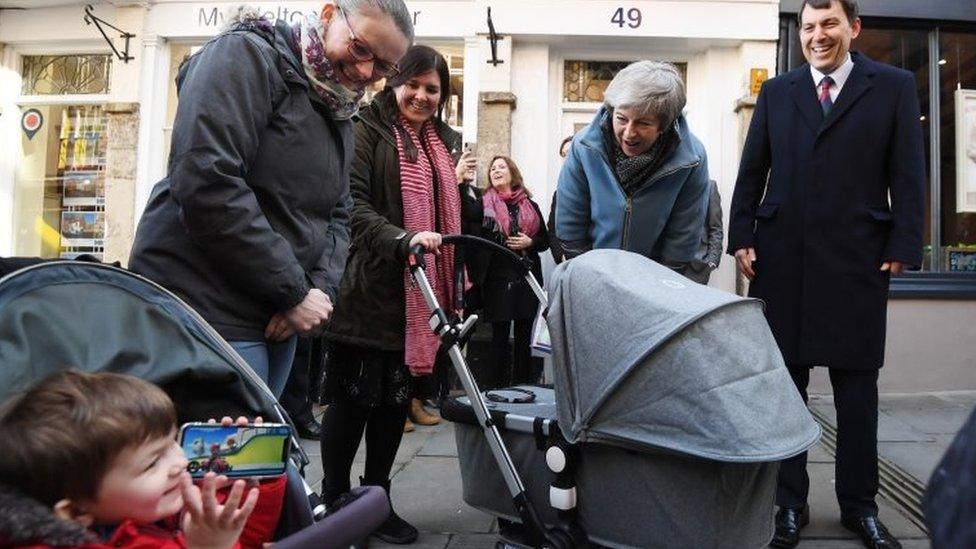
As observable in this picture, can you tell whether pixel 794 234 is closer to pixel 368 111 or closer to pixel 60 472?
pixel 368 111

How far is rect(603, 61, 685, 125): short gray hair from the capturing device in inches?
116

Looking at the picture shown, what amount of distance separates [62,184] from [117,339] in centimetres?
860

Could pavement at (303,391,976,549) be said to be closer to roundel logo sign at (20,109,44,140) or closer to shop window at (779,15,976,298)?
shop window at (779,15,976,298)

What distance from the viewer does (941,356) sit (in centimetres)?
704

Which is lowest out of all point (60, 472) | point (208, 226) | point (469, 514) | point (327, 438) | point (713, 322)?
point (469, 514)

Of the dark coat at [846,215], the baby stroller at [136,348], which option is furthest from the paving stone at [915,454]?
the baby stroller at [136,348]

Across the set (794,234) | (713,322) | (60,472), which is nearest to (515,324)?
(794,234)

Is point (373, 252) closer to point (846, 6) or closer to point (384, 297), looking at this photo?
point (384, 297)

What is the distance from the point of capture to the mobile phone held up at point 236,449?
146 centimetres

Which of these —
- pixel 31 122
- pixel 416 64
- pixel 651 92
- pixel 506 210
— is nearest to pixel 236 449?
pixel 416 64

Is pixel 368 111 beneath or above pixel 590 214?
above

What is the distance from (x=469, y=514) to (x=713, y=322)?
77.5 inches

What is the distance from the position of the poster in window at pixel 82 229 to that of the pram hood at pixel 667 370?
797cm

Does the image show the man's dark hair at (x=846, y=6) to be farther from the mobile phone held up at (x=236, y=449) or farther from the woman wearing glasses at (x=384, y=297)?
the mobile phone held up at (x=236, y=449)
